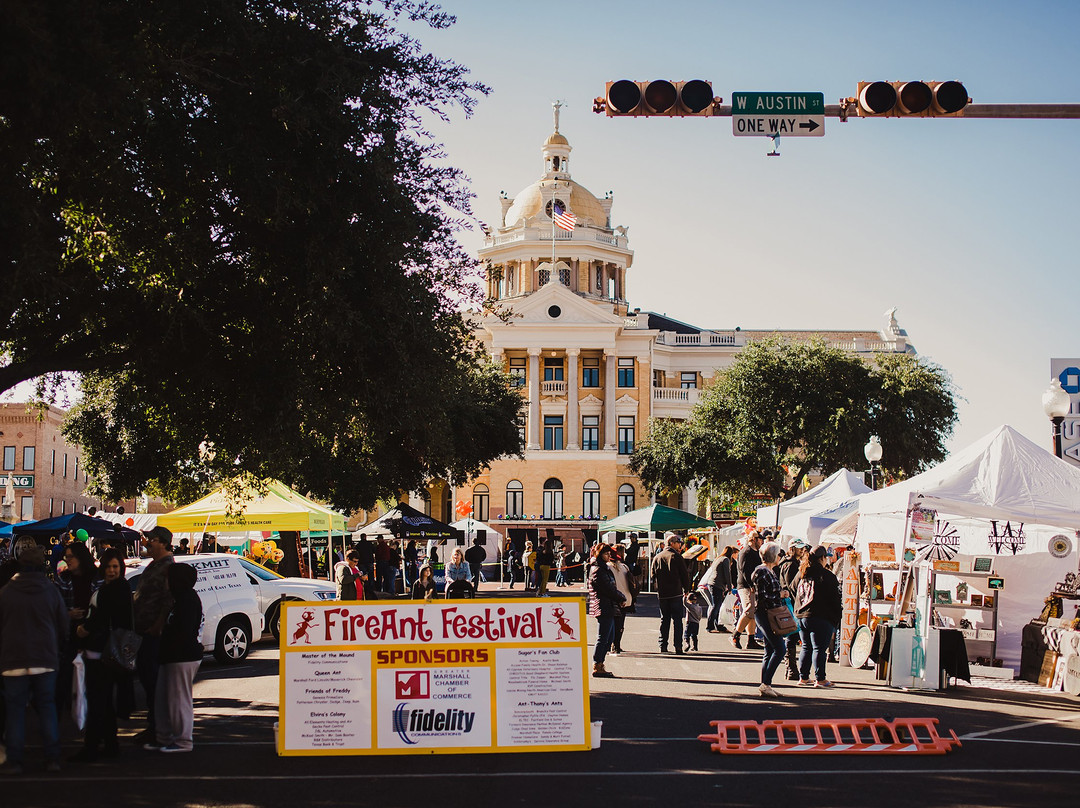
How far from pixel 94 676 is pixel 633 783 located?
4.56 m

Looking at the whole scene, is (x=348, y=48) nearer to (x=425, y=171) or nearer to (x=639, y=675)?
(x=425, y=171)

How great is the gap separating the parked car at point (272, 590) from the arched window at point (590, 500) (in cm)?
5153

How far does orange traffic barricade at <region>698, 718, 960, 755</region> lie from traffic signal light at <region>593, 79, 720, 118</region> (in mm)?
4876

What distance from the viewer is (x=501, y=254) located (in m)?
83.8

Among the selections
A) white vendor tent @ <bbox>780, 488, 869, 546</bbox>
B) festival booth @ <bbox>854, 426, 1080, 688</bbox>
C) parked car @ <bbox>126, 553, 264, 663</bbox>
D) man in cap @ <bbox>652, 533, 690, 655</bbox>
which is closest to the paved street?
festival booth @ <bbox>854, 426, 1080, 688</bbox>

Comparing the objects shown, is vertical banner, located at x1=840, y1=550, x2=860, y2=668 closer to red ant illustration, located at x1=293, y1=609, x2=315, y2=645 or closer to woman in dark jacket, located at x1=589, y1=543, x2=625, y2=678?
woman in dark jacket, located at x1=589, y1=543, x2=625, y2=678

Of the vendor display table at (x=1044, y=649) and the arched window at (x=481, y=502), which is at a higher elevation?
the arched window at (x=481, y=502)

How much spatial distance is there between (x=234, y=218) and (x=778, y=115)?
17.2 feet

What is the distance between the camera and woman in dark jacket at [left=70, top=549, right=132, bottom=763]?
9.66 m

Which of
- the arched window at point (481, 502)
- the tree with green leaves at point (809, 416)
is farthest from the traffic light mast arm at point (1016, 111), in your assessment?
the arched window at point (481, 502)

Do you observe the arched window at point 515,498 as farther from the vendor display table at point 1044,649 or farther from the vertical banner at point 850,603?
the vendor display table at point 1044,649

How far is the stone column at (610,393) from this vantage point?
73.0m

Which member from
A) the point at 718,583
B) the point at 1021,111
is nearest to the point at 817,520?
the point at 718,583

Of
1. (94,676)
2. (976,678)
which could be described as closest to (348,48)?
(94,676)
